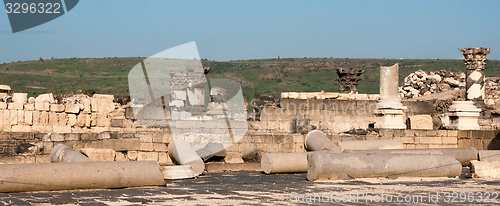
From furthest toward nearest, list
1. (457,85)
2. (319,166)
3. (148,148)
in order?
1. (457,85)
2. (148,148)
3. (319,166)

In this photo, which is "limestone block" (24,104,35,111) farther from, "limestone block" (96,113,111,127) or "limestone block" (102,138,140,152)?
"limestone block" (102,138,140,152)

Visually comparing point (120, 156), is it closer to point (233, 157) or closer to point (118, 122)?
point (233, 157)

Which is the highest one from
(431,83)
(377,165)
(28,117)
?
(431,83)

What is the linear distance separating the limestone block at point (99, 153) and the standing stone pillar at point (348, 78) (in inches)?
556

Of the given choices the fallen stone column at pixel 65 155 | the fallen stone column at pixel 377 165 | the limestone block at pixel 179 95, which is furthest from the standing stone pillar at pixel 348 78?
the fallen stone column at pixel 65 155

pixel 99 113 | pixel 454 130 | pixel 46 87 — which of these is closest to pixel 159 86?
pixel 46 87

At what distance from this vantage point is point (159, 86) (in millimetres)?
57125

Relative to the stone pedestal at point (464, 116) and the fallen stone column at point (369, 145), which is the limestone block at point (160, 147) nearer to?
the fallen stone column at point (369, 145)

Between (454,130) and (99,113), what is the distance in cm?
1003

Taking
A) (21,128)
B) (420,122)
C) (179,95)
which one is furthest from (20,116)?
(420,122)

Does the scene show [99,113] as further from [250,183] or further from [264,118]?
[250,183]

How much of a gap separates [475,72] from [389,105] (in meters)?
3.58

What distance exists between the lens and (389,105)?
16641mm

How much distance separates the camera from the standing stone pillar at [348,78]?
2377 cm
